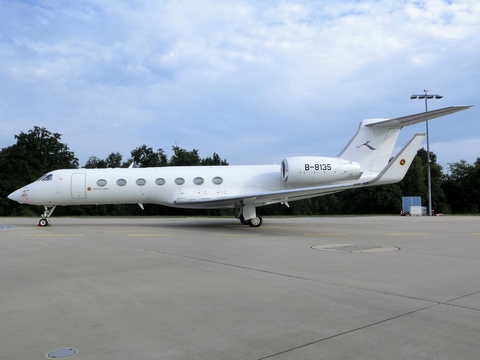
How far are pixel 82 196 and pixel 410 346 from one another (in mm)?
17413

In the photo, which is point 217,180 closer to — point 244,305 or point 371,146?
point 371,146

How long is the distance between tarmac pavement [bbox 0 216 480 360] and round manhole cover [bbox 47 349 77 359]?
0.07 meters

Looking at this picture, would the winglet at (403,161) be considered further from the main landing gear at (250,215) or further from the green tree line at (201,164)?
the green tree line at (201,164)

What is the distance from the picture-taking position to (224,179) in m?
18.3

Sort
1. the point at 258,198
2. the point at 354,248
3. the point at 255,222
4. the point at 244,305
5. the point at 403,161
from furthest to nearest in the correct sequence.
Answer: the point at 255,222 < the point at 258,198 < the point at 403,161 < the point at 354,248 < the point at 244,305

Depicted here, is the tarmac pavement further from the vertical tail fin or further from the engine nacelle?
the vertical tail fin

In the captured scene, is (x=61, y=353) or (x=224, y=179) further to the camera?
(x=224, y=179)

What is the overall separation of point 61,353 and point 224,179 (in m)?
14.9

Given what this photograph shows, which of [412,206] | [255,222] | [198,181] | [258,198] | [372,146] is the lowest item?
[255,222]

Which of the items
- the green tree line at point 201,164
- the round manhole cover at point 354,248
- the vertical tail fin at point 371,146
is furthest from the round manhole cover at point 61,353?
the green tree line at point 201,164

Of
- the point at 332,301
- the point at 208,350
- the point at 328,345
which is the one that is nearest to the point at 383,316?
the point at 332,301

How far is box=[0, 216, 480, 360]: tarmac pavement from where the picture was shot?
3.54 m

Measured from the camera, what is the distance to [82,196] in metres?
18.5

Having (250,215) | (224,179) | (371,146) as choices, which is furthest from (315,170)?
(224,179)
